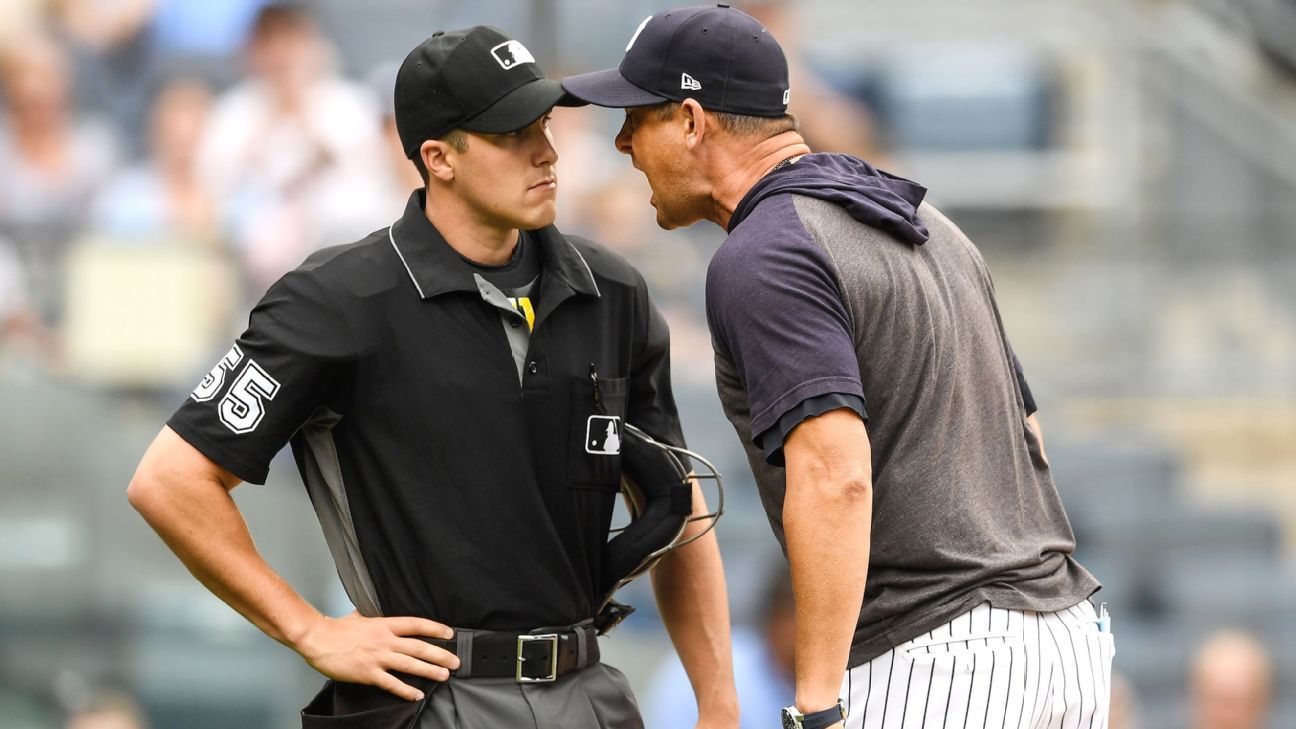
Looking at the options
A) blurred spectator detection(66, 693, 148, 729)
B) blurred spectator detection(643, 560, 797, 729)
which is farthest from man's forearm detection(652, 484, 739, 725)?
blurred spectator detection(66, 693, 148, 729)

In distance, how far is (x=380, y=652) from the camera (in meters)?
2.82

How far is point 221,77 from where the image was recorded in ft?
27.3

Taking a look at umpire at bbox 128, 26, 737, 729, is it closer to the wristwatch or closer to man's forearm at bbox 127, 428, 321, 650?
man's forearm at bbox 127, 428, 321, 650

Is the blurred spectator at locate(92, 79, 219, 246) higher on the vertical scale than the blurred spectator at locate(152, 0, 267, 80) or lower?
lower

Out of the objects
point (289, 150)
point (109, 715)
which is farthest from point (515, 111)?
point (289, 150)

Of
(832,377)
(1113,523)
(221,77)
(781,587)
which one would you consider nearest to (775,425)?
(832,377)

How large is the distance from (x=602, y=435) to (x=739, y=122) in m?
0.55

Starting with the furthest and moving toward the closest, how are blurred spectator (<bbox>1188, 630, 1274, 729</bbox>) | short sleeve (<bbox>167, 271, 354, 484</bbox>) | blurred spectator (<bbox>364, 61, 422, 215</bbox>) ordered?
blurred spectator (<bbox>364, 61, 422, 215</bbox>)
blurred spectator (<bbox>1188, 630, 1274, 729</bbox>)
short sleeve (<bbox>167, 271, 354, 484</bbox>)

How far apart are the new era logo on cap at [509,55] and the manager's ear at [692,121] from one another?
0.26m

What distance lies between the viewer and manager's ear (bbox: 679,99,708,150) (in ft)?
9.50

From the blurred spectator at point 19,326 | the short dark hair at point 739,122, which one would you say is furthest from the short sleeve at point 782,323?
the blurred spectator at point 19,326

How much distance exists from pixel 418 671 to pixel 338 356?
1.65 ft

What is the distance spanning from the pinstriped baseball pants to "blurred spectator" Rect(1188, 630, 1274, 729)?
3.49 meters

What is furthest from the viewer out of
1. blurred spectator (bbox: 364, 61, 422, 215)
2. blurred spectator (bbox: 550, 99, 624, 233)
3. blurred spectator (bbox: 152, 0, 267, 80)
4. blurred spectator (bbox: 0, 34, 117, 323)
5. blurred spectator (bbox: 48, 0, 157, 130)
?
blurred spectator (bbox: 152, 0, 267, 80)
